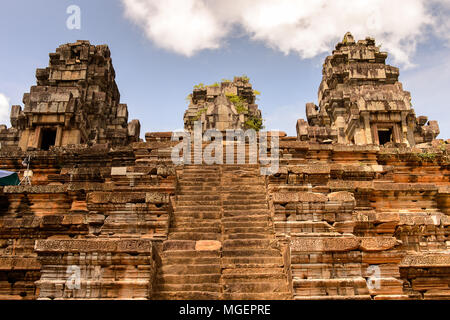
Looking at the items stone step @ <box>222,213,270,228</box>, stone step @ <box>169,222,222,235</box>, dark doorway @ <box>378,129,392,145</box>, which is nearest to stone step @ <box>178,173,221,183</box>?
stone step @ <box>222,213,270,228</box>

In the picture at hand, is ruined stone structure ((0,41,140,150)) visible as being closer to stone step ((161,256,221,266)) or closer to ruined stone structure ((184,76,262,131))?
ruined stone structure ((184,76,262,131))

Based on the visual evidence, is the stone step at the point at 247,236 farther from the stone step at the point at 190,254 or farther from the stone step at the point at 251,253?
the stone step at the point at 190,254

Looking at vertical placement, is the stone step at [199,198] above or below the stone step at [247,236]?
above

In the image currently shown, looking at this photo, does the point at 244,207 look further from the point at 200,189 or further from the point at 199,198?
the point at 200,189

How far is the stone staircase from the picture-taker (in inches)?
257

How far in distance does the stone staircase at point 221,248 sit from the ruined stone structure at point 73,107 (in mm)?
9985

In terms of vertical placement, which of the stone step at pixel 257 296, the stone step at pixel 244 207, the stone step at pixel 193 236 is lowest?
the stone step at pixel 257 296

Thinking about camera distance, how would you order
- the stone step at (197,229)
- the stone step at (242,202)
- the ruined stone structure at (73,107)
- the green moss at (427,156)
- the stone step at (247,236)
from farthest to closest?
the ruined stone structure at (73,107) < the green moss at (427,156) < the stone step at (242,202) < the stone step at (197,229) < the stone step at (247,236)

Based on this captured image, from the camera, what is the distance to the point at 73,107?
17.3 metres

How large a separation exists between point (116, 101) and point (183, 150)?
15283 mm

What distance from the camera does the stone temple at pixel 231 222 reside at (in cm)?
627

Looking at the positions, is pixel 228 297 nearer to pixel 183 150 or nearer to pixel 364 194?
pixel 364 194

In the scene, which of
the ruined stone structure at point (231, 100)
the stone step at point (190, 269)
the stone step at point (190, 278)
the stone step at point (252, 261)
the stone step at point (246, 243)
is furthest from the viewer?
the ruined stone structure at point (231, 100)

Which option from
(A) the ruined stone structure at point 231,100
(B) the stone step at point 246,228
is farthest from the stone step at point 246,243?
(A) the ruined stone structure at point 231,100
